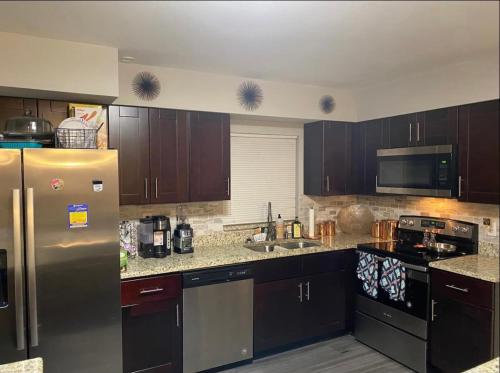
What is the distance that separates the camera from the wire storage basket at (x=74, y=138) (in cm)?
224

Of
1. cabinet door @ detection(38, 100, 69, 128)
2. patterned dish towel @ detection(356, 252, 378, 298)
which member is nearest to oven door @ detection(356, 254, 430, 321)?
patterned dish towel @ detection(356, 252, 378, 298)

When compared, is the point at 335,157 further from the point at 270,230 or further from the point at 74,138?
the point at 74,138

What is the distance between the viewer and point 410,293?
8.92ft

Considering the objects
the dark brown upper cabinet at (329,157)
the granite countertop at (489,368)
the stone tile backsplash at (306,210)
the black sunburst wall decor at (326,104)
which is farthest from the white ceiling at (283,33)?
the stone tile backsplash at (306,210)

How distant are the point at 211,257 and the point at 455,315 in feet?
5.55

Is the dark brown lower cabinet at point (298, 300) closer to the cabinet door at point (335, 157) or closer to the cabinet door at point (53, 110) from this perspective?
the cabinet door at point (335, 157)

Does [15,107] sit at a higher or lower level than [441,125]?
higher

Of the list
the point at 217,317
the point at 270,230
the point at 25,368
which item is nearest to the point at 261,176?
the point at 270,230

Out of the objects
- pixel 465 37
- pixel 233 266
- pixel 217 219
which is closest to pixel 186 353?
pixel 233 266

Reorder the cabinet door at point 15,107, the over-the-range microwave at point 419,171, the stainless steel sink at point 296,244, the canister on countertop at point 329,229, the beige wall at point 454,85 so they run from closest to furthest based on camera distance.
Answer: the beige wall at point 454,85 → the over-the-range microwave at point 419,171 → the cabinet door at point 15,107 → the stainless steel sink at point 296,244 → the canister on countertop at point 329,229

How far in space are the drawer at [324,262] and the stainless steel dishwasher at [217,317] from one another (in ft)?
1.76

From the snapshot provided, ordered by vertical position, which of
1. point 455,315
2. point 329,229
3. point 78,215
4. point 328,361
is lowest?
point 328,361

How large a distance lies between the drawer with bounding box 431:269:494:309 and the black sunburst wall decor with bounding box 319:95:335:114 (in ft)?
5.66

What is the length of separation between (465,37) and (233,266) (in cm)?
229
